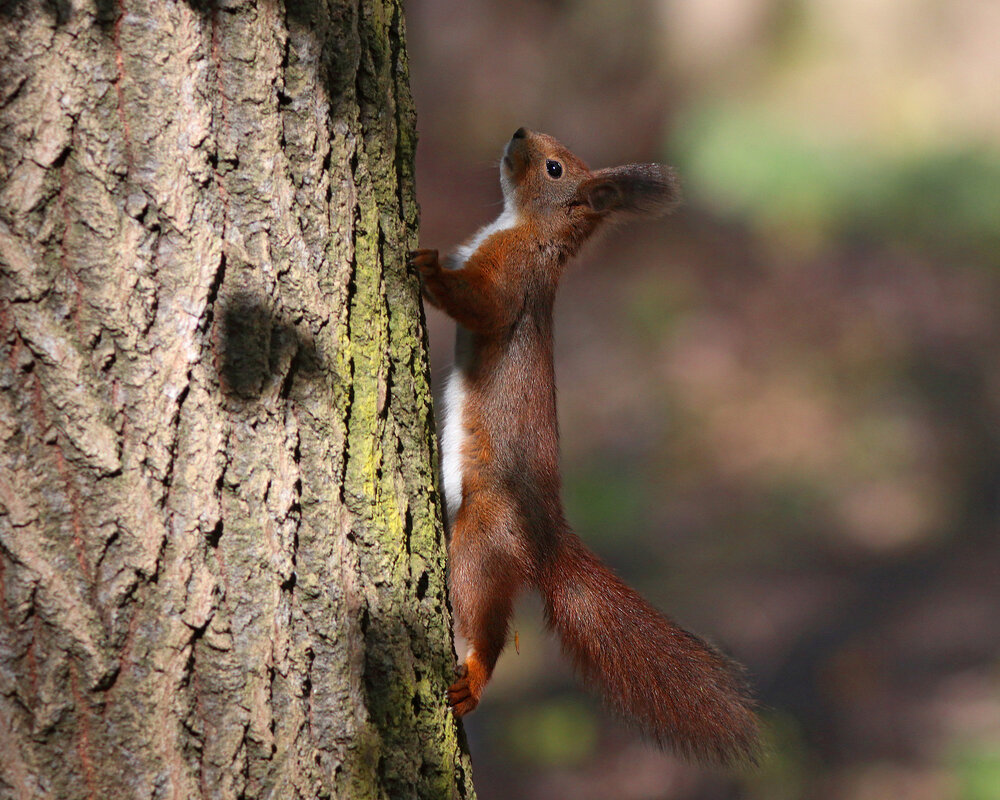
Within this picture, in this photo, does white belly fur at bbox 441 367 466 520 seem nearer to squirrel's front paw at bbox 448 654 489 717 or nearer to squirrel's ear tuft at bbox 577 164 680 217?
squirrel's front paw at bbox 448 654 489 717

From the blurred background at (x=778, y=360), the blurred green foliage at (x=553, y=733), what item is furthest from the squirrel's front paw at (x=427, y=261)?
the blurred green foliage at (x=553, y=733)

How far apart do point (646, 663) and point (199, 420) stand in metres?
1.32

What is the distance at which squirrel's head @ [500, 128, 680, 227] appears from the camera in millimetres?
2775

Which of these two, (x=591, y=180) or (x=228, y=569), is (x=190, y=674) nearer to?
(x=228, y=569)

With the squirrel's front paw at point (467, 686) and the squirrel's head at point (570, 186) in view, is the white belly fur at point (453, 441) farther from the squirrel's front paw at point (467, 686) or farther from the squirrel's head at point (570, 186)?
the squirrel's head at point (570, 186)

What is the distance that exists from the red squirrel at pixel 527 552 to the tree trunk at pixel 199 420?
532mm

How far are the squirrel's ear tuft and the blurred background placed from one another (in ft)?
0.97

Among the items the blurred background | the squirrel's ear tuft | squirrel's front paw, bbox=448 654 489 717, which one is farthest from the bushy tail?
the blurred background

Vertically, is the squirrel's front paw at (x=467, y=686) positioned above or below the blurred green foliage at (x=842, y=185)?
below

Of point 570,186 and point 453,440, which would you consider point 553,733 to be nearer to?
point 453,440

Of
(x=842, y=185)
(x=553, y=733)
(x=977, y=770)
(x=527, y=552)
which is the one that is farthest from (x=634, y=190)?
(x=842, y=185)

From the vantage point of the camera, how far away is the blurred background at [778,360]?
14.2 feet

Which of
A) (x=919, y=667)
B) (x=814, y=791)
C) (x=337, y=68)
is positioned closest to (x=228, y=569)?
(x=337, y=68)

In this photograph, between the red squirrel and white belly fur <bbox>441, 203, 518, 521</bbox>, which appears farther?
white belly fur <bbox>441, 203, 518, 521</bbox>
